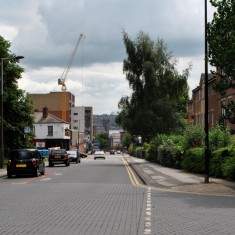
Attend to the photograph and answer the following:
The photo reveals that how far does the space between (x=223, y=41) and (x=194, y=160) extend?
11.8 meters

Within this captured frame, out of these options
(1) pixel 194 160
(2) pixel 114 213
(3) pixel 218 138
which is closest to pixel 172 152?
(1) pixel 194 160

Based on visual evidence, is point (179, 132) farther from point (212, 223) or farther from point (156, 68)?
point (212, 223)

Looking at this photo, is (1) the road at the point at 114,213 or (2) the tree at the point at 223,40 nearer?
(1) the road at the point at 114,213

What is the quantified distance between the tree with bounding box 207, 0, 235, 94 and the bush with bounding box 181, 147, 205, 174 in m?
8.87

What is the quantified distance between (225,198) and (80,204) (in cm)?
510

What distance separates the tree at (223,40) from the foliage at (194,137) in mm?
12273

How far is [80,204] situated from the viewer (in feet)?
48.2

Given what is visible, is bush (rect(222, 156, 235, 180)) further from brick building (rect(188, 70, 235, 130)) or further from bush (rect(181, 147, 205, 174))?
brick building (rect(188, 70, 235, 130))

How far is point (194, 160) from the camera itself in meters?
31.5

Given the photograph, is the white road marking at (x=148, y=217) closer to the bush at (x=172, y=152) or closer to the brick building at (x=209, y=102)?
the bush at (x=172, y=152)

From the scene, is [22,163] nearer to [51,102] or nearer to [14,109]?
[14,109]

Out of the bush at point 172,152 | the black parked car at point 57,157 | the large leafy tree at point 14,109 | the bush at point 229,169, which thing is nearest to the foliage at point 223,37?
the bush at point 229,169

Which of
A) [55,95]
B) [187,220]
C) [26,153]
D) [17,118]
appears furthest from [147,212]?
[55,95]

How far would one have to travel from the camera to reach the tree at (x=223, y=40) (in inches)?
809
